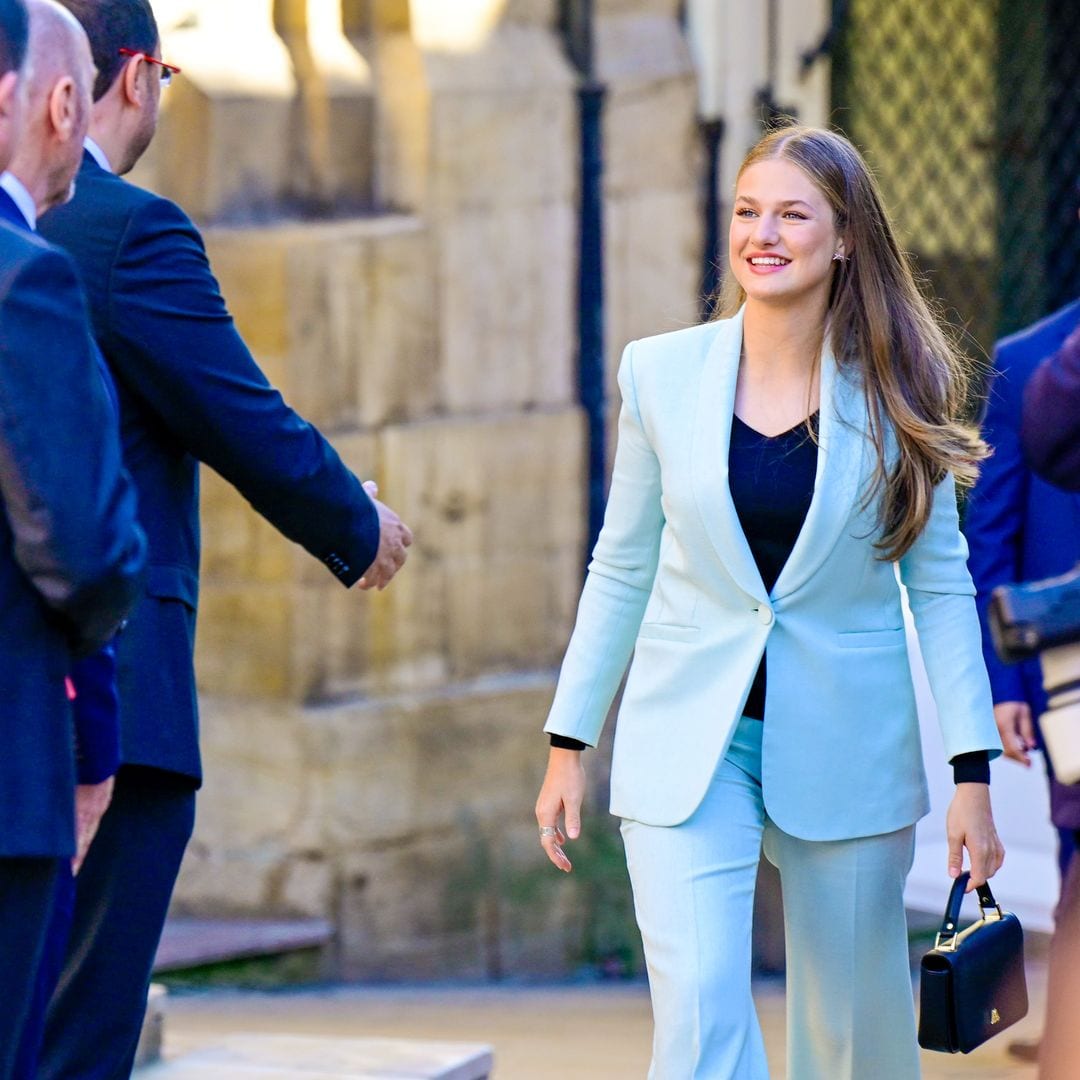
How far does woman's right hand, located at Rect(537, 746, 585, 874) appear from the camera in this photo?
363 cm

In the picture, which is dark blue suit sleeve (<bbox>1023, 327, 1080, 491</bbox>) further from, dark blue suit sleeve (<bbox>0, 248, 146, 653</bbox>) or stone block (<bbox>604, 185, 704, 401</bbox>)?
stone block (<bbox>604, 185, 704, 401</bbox>)

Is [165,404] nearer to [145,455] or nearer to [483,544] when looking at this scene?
[145,455]

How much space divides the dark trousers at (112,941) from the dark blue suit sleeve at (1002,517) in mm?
1974

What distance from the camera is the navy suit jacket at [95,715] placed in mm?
2748

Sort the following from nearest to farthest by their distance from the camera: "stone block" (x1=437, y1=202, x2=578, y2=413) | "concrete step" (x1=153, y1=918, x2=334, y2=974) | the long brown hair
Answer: the long brown hair, "concrete step" (x1=153, y1=918, x2=334, y2=974), "stone block" (x1=437, y1=202, x2=578, y2=413)

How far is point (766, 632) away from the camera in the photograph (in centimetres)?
351

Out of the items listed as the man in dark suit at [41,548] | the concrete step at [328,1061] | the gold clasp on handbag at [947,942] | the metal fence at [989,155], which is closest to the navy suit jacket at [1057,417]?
the gold clasp on handbag at [947,942]

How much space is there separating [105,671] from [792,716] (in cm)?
121

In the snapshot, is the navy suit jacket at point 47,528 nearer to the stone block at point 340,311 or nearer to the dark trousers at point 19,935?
the dark trousers at point 19,935

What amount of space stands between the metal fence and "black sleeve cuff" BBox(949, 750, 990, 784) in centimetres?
460

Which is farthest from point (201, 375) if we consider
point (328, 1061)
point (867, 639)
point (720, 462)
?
point (328, 1061)

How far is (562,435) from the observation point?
6832mm

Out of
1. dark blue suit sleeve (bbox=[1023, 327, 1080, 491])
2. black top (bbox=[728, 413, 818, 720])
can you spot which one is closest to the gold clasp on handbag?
black top (bbox=[728, 413, 818, 720])

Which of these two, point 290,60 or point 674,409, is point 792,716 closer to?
point 674,409
